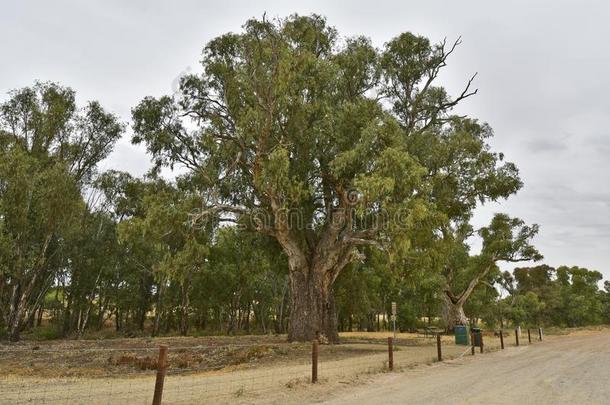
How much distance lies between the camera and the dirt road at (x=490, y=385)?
879 cm

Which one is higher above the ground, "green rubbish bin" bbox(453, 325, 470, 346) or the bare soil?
"green rubbish bin" bbox(453, 325, 470, 346)

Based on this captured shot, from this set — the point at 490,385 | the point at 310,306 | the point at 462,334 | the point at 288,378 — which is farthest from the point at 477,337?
the point at 288,378

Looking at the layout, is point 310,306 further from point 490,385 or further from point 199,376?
point 490,385

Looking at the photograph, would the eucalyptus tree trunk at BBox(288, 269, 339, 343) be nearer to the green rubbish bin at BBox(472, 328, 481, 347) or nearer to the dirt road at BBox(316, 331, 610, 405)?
the green rubbish bin at BBox(472, 328, 481, 347)

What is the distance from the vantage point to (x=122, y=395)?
9.39 m

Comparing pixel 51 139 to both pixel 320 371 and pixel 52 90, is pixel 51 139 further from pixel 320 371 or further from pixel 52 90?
pixel 320 371

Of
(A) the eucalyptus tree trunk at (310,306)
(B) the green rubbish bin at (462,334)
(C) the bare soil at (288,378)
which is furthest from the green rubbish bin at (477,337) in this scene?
(A) the eucalyptus tree trunk at (310,306)

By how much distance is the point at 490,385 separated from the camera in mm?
10539

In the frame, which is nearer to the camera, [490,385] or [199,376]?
[490,385]

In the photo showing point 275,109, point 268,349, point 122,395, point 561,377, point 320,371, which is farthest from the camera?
point 275,109

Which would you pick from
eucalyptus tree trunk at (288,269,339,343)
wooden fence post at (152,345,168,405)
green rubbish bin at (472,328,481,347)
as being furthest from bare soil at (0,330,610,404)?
eucalyptus tree trunk at (288,269,339,343)

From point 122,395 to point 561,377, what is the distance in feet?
36.7

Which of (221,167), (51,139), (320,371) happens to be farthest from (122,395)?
(51,139)

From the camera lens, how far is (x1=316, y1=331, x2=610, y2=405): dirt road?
28.8 feet
